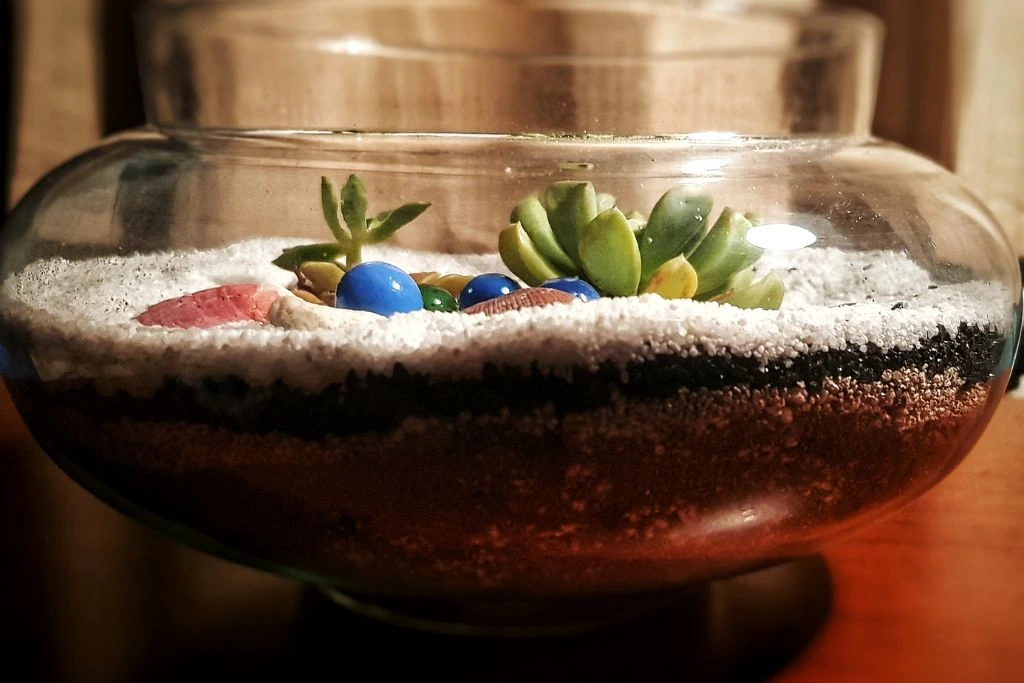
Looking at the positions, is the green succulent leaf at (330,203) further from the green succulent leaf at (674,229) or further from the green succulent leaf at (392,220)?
the green succulent leaf at (674,229)

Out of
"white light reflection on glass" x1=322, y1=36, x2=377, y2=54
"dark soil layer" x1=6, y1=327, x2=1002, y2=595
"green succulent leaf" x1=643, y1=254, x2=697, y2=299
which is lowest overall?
"dark soil layer" x1=6, y1=327, x2=1002, y2=595

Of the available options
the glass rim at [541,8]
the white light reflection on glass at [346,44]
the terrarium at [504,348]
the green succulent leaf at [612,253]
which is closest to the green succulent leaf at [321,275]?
the terrarium at [504,348]

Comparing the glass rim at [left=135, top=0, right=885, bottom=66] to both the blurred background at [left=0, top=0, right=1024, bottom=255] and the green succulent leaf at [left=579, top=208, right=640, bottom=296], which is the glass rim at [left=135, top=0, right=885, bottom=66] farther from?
the green succulent leaf at [left=579, top=208, right=640, bottom=296]

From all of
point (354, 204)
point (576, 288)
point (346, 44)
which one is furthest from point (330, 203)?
point (346, 44)

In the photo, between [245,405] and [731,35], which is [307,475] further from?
[731,35]

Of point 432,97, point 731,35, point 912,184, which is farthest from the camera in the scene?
point 731,35

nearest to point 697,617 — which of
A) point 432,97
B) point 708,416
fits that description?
point 708,416

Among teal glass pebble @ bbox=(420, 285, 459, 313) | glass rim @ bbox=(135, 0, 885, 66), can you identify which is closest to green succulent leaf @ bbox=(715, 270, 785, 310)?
teal glass pebble @ bbox=(420, 285, 459, 313)
